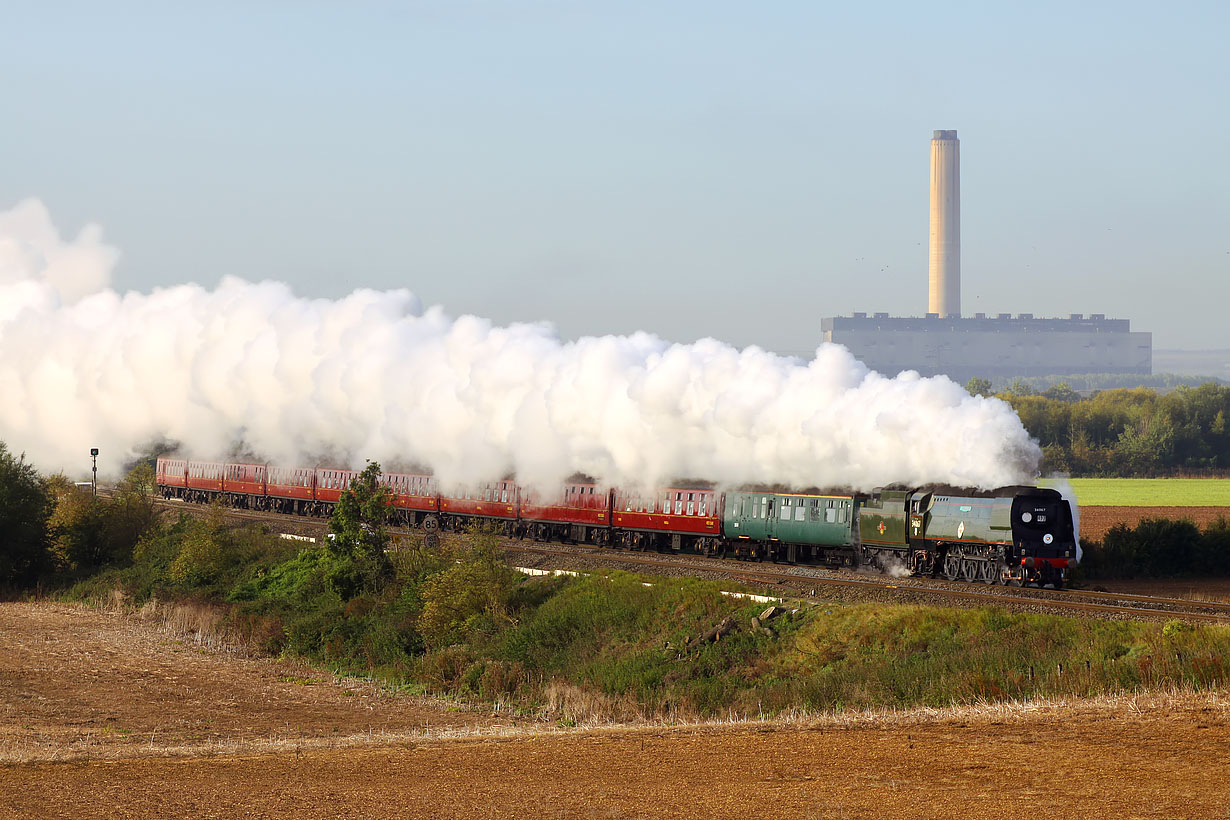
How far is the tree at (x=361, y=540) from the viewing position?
4669 centimetres

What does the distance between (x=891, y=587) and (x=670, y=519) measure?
14.7m

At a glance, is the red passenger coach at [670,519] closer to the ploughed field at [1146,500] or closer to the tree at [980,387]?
the ploughed field at [1146,500]

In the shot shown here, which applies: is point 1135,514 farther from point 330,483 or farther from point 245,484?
point 245,484

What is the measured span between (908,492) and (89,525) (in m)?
45.1

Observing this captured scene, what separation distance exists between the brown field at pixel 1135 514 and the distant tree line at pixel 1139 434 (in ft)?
95.2

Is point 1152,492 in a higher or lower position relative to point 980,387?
lower

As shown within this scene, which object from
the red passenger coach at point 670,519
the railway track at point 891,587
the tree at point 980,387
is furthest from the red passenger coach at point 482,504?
the tree at point 980,387

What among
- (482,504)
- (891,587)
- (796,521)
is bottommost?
(891,587)

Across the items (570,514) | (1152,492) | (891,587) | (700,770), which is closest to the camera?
(700,770)

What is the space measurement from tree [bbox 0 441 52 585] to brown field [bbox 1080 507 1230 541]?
50049mm

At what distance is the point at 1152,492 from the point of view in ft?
286

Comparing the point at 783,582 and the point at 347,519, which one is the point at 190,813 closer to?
the point at 783,582

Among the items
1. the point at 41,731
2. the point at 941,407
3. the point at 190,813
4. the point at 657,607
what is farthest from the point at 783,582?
the point at 190,813

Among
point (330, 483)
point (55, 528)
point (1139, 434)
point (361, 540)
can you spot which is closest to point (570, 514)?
point (361, 540)
